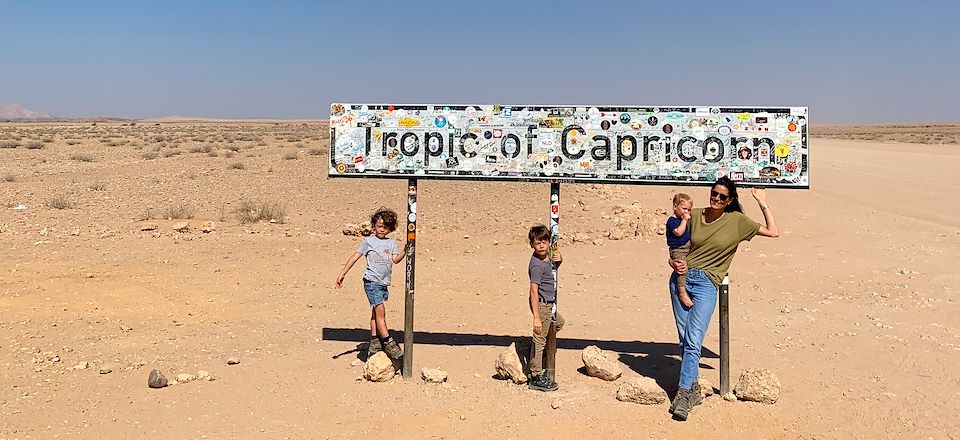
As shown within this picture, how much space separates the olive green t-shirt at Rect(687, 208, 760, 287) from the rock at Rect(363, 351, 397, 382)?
7.55ft

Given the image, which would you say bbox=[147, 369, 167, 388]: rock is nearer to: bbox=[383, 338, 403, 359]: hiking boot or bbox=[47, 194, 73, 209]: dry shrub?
bbox=[383, 338, 403, 359]: hiking boot

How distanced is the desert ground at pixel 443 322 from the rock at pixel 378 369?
0.26 feet

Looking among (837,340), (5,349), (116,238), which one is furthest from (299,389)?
(116,238)

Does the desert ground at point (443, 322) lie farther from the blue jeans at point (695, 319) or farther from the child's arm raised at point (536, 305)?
the child's arm raised at point (536, 305)

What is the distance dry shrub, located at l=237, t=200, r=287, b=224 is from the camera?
13070 millimetres

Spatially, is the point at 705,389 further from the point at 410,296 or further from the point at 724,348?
the point at 410,296

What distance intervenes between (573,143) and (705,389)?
1.96 m

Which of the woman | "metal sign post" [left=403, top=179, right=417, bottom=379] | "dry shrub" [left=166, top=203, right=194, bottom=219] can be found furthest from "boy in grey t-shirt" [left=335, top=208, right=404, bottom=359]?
"dry shrub" [left=166, top=203, right=194, bottom=219]

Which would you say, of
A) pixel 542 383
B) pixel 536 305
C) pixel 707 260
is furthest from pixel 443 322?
pixel 707 260

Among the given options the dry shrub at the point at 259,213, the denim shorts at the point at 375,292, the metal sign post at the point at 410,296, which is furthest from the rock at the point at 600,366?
the dry shrub at the point at 259,213

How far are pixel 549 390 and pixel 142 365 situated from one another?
314cm

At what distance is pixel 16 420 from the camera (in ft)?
15.7

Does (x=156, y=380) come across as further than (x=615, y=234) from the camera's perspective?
No

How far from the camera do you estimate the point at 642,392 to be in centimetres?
520
